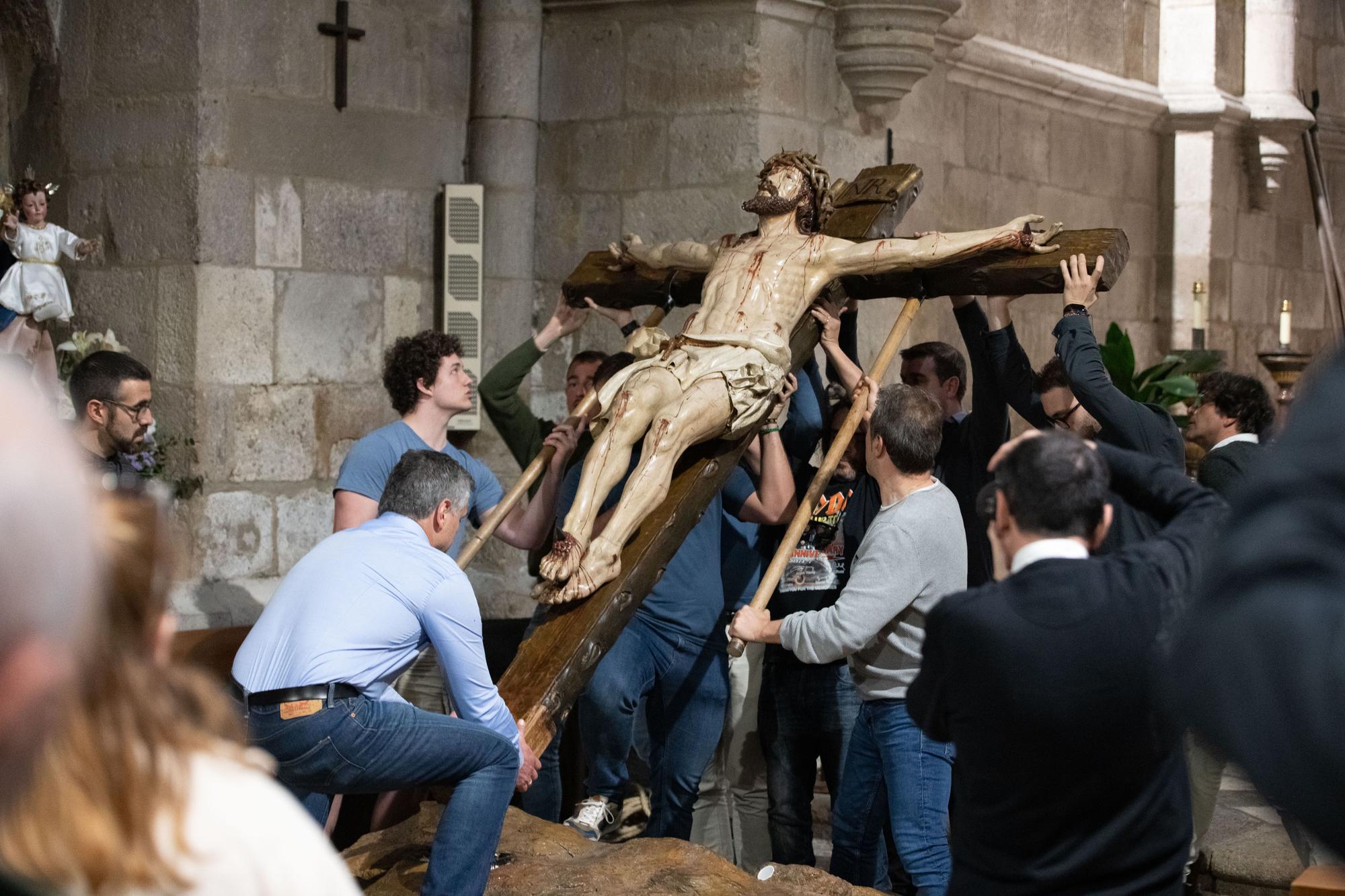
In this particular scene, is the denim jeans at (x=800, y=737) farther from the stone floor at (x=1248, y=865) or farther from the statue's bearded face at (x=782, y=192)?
the statue's bearded face at (x=782, y=192)

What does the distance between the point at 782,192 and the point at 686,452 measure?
0.90 m

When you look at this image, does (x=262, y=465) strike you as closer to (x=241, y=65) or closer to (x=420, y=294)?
(x=420, y=294)

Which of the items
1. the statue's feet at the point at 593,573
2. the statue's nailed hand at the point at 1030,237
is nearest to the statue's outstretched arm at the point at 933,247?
the statue's nailed hand at the point at 1030,237

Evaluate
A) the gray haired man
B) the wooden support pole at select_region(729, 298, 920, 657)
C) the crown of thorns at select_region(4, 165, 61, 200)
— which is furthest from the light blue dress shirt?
the crown of thorns at select_region(4, 165, 61, 200)

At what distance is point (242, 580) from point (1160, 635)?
16.2ft

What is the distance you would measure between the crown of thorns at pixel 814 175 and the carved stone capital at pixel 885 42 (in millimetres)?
2240

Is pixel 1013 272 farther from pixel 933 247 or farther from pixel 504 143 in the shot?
pixel 504 143

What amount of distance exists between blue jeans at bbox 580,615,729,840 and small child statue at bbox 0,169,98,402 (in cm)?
276

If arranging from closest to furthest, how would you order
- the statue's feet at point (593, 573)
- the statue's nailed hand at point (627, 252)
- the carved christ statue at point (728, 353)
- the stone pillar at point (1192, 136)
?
the statue's feet at point (593, 573)
the carved christ statue at point (728, 353)
the statue's nailed hand at point (627, 252)
the stone pillar at point (1192, 136)

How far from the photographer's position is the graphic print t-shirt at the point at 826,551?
4398mm

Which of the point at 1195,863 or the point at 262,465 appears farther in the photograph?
the point at 262,465

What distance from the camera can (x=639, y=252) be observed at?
516 centimetres

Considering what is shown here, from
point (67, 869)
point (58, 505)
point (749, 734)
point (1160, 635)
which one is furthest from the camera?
point (749, 734)

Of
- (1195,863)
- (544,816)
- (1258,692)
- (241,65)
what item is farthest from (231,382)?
(1258,692)
